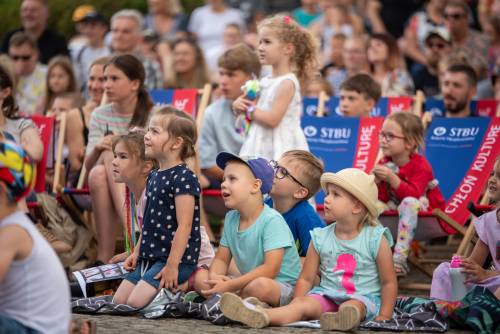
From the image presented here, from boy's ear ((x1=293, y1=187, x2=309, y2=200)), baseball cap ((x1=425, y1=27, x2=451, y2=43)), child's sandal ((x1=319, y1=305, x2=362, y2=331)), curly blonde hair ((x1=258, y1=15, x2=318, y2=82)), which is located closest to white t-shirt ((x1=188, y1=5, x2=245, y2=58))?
baseball cap ((x1=425, y1=27, x2=451, y2=43))

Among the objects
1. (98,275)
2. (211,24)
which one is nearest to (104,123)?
(98,275)

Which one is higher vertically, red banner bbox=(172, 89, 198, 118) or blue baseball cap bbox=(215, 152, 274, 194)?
red banner bbox=(172, 89, 198, 118)

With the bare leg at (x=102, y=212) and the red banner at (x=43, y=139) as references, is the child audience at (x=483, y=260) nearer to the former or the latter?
the bare leg at (x=102, y=212)

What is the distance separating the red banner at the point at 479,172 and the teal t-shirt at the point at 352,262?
2375 mm

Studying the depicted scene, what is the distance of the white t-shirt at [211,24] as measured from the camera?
1492 centimetres

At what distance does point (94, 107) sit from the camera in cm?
965

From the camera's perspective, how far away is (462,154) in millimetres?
9000

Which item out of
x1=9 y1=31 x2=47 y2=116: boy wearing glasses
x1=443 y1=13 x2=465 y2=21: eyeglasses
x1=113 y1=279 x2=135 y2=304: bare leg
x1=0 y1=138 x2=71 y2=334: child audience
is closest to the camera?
x1=0 y1=138 x2=71 y2=334: child audience

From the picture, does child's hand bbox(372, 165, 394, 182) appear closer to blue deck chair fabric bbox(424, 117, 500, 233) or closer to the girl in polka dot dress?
blue deck chair fabric bbox(424, 117, 500, 233)

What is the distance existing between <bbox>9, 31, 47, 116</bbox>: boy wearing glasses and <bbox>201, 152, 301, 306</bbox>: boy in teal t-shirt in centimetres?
550

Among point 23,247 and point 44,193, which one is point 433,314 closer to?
point 23,247

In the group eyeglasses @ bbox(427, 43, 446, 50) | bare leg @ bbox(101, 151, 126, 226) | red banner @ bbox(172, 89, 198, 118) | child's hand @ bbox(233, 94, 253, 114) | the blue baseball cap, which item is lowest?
bare leg @ bbox(101, 151, 126, 226)

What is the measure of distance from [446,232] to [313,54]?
1.57 meters

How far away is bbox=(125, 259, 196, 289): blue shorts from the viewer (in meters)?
6.55
